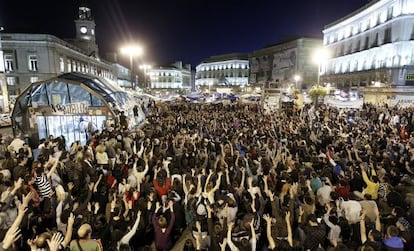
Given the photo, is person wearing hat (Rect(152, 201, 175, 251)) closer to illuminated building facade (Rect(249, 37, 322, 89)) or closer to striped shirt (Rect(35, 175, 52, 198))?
striped shirt (Rect(35, 175, 52, 198))

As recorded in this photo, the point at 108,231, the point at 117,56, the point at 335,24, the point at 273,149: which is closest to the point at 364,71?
the point at 335,24

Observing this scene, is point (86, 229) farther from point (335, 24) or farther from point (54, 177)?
point (335, 24)

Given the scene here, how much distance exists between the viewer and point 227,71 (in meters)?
102

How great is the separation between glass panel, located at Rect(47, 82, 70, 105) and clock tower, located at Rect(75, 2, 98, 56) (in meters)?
54.6

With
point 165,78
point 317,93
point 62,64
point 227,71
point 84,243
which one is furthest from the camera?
point 165,78

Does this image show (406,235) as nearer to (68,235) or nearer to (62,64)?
(68,235)

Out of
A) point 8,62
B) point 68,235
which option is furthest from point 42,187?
point 8,62

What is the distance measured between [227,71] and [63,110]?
294 ft

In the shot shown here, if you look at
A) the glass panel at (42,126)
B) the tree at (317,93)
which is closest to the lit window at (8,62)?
the glass panel at (42,126)

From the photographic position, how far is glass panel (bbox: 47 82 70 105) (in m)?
16.0

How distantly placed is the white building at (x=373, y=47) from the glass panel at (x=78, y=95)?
27554 millimetres

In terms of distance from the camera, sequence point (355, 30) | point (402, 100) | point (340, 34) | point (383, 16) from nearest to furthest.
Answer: point (402, 100), point (383, 16), point (355, 30), point (340, 34)

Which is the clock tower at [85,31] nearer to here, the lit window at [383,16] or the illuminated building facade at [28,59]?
the illuminated building facade at [28,59]

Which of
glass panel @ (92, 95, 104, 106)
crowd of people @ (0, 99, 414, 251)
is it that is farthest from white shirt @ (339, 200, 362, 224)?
glass panel @ (92, 95, 104, 106)
